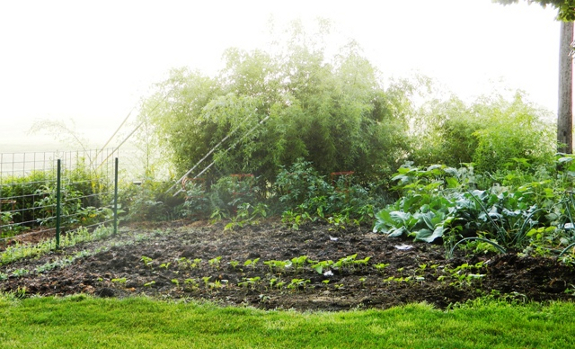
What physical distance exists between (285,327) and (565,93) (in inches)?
278

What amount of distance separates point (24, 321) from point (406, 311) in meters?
2.29

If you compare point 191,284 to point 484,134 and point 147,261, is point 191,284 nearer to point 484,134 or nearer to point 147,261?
point 147,261

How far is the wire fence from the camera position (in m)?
6.80

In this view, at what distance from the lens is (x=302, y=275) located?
165 inches

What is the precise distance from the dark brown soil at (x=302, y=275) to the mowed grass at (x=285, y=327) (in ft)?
0.69

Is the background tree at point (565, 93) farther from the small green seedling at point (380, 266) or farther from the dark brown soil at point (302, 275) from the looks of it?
the small green seedling at point (380, 266)

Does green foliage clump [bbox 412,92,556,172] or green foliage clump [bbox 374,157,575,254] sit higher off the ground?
green foliage clump [bbox 412,92,556,172]

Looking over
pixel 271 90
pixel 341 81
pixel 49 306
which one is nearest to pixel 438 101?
pixel 341 81

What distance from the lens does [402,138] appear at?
8914 mm

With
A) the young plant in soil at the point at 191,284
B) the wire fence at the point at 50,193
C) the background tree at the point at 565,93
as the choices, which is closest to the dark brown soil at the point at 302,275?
the young plant in soil at the point at 191,284

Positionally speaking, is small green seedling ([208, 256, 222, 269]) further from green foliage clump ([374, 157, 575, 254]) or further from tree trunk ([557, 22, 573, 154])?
tree trunk ([557, 22, 573, 154])

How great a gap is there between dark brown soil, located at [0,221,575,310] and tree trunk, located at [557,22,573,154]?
4.50 m

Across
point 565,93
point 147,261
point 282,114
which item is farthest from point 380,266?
point 565,93

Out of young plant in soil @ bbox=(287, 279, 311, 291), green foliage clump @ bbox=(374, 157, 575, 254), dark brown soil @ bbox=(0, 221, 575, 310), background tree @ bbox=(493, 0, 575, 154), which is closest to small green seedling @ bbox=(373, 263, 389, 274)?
dark brown soil @ bbox=(0, 221, 575, 310)
